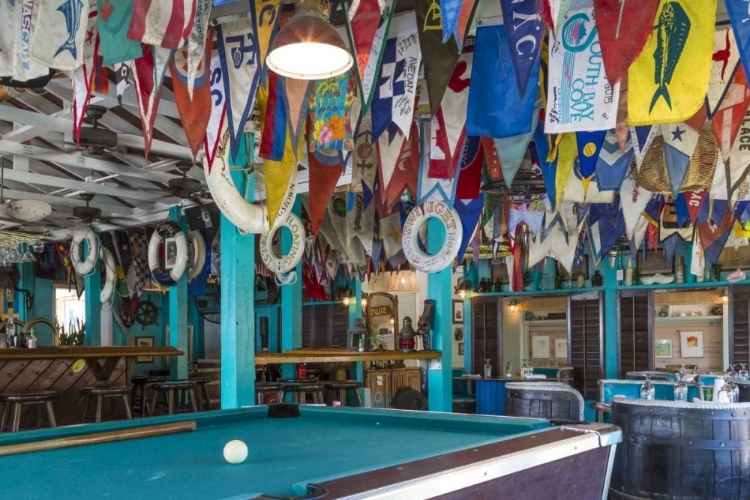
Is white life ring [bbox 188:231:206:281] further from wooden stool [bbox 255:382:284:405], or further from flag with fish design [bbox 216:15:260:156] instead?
flag with fish design [bbox 216:15:260:156]

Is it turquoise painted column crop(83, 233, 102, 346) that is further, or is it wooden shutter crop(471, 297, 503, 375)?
wooden shutter crop(471, 297, 503, 375)

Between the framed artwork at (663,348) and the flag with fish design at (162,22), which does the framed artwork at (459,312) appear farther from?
the flag with fish design at (162,22)

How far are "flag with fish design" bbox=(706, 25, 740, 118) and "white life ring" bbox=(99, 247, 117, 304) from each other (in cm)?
838

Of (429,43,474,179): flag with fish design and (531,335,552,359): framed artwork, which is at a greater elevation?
(429,43,474,179): flag with fish design

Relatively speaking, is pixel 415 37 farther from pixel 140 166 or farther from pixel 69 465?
pixel 140 166

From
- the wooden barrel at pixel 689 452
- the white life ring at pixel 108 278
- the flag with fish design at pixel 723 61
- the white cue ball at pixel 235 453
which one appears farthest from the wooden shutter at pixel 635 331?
the white cue ball at pixel 235 453

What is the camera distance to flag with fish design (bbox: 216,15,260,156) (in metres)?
4.02

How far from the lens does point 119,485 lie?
1.89 m

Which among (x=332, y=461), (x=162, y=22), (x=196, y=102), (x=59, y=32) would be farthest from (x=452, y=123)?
(x=332, y=461)

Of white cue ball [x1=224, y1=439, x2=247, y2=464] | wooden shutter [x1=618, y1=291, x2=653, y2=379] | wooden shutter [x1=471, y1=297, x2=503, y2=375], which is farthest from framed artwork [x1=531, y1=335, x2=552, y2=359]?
white cue ball [x1=224, y1=439, x2=247, y2=464]

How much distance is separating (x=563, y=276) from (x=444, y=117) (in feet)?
26.9

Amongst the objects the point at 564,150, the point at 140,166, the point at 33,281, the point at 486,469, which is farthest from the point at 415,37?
the point at 33,281

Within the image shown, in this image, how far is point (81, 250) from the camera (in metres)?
9.70

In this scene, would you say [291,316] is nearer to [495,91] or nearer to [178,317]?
[178,317]
